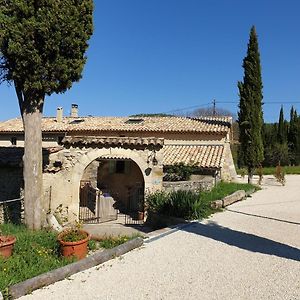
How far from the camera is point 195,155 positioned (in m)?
20.7

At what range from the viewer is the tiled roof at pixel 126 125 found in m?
24.2

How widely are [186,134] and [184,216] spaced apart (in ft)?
44.6

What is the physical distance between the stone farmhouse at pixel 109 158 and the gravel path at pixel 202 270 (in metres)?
5.85

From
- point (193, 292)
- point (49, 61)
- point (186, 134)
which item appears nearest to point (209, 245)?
point (193, 292)

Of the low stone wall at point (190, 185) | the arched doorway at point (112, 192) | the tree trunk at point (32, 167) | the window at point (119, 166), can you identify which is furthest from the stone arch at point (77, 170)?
the window at point (119, 166)

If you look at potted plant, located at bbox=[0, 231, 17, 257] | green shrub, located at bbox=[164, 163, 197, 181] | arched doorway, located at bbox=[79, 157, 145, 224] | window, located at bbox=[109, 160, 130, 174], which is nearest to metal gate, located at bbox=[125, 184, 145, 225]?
arched doorway, located at bbox=[79, 157, 145, 224]

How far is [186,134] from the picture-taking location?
24.1 metres

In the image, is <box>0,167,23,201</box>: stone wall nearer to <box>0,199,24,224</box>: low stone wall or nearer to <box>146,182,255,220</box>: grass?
<box>0,199,24,224</box>: low stone wall

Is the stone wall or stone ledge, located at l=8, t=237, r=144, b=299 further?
the stone wall

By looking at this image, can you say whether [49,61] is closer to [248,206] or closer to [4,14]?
[4,14]

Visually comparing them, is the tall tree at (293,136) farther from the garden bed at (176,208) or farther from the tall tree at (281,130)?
the garden bed at (176,208)

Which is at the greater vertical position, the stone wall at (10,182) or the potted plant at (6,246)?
the stone wall at (10,182)

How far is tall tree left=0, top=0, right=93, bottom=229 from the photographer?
27.3 ft

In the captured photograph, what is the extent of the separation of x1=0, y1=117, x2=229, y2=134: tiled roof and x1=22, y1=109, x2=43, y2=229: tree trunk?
15.4 m
